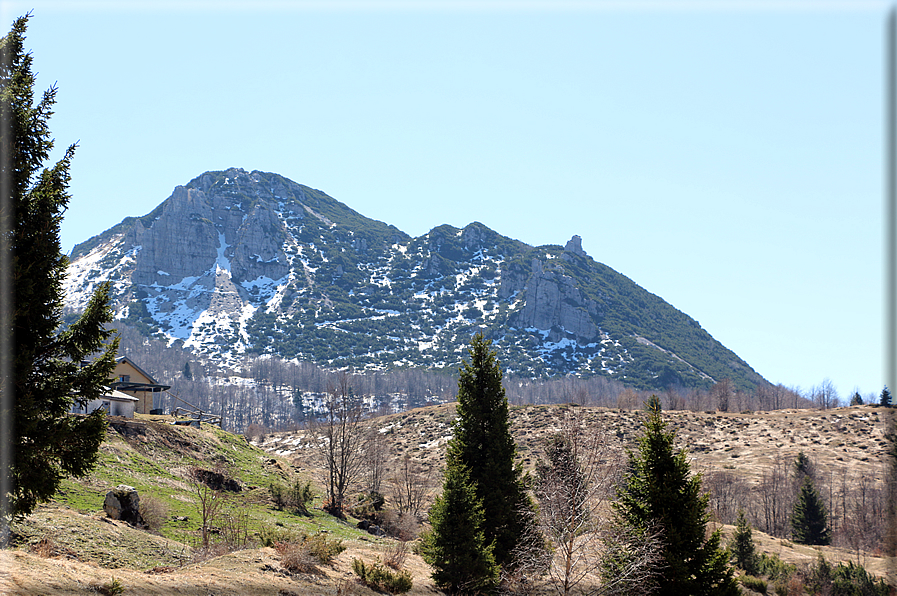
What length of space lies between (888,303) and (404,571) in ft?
65.9

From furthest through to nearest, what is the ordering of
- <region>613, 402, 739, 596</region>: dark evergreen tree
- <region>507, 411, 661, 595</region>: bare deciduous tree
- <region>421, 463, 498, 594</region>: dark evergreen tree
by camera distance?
<region>421, 463, 498, 594</region>: dark evergreen tree, <region>613, 402, 739, 596</region>: dark evergreen tree, <region>507, 411, 661, 595</region>: bare deciduous tree

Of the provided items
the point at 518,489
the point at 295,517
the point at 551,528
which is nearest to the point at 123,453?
the point at 295,517

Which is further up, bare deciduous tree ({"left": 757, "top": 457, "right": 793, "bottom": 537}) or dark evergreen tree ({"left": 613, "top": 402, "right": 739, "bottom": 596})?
dark evergreen tree ({"left": 613, "top": 402, "right": 739, "bottom": 596})

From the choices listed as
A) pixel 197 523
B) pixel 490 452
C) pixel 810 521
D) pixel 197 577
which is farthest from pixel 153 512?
pixel 810 521

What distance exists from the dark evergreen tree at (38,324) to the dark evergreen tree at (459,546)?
450 inches

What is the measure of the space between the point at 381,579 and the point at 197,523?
31.4ft

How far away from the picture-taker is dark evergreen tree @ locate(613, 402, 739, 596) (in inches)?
680

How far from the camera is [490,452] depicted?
2441 centimetres

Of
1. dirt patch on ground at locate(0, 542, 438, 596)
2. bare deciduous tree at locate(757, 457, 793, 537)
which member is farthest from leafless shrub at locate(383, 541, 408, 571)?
bare deciduous tree at locate(757, 457, 793, 537)

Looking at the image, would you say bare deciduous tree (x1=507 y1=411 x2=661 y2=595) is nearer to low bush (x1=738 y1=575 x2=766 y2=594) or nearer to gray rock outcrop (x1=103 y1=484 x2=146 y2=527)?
gray rock outcrop (x1=103 y1=484 x2=146 y2=527)

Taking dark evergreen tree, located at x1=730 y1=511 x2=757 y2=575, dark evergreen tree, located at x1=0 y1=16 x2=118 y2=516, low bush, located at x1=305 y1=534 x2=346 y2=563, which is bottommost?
dark evergreen tree, located at x1=730 y1=511 x2=757 y2=575

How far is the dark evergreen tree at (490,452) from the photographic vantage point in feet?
77.7

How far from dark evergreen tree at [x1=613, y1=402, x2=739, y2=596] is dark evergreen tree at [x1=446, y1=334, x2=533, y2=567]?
5784 millimetres

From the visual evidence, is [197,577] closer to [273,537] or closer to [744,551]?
[273,537]
